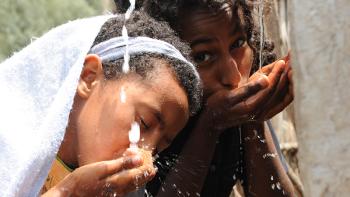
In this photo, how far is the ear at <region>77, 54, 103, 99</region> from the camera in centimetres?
179

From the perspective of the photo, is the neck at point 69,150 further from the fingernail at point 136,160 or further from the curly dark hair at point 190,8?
the curly dark hair at point 190,8

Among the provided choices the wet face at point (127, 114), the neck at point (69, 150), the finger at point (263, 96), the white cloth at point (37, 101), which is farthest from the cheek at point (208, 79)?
the neck at point (69, 150)

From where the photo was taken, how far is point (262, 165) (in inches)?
87.1

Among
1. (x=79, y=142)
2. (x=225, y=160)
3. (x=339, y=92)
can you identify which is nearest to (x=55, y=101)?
(x=79, y=142)

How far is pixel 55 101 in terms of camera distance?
5.61 ft

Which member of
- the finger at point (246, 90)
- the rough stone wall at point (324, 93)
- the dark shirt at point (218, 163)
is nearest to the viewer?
the rough stone wall at point (324, 93)

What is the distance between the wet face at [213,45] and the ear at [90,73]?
32 cm

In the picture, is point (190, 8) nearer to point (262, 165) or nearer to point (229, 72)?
point (229, 72)

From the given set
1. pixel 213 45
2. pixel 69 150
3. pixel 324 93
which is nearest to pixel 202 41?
pixel 213 45

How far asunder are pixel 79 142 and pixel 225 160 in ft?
2.05

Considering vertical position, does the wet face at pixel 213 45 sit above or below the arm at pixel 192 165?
above

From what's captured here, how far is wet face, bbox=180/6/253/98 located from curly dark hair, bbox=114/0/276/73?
0.06ft

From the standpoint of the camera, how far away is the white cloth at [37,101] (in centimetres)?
166

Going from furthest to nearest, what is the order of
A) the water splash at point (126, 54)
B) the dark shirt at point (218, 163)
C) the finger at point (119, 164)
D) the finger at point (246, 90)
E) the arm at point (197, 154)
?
the dark shirt at point (218, 163)
the arm at point (197, 154)
the finger at point (246, 90)
the water splash at point (126, 54)
the finger at point (119, 164)
